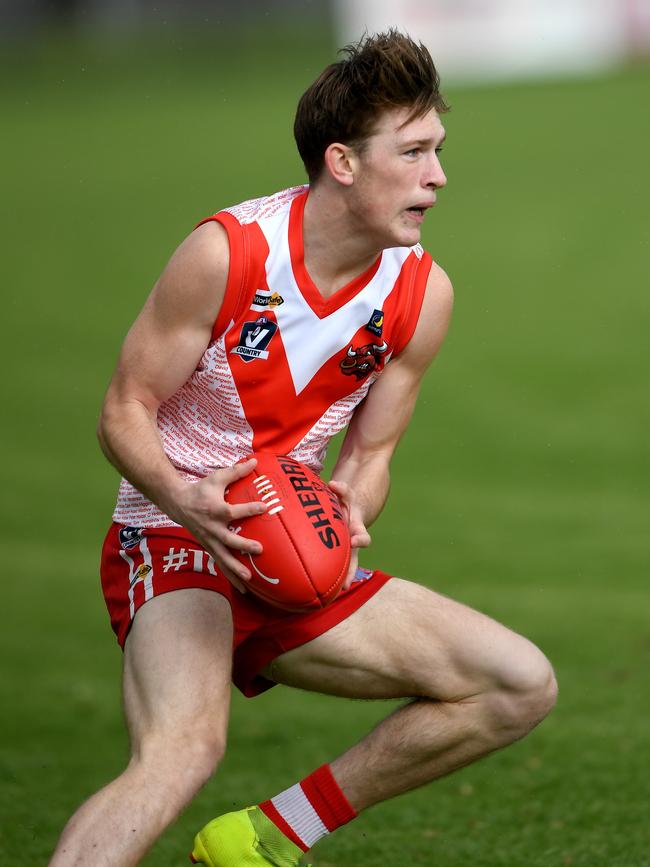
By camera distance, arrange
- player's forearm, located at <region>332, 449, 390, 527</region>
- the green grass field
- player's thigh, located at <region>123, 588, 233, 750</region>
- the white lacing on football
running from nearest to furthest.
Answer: player's thigh, located at <region>123, 588, 233, 750</region>, the white lacing on football, player's forearm, located at <region>332, 449, 390, 527</region>, the green grass field

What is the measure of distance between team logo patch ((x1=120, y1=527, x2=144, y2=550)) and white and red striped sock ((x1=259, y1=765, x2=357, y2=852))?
0.88 m

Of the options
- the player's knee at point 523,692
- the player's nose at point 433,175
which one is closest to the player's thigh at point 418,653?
the player's knee at point 523,692

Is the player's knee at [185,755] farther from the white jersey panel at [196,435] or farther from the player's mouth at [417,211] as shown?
the player's mouth at [417,211]

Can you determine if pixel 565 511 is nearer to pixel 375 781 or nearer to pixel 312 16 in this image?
pixel 375 781

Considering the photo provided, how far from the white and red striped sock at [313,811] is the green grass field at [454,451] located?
2.03 feet

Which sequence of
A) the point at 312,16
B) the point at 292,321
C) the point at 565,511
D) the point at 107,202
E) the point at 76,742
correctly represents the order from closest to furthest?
the point at 292,321
the point at 76,742
the point at 565,511
the point at 107,202
the point at 312,16

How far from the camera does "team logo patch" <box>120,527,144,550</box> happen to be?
178 inches

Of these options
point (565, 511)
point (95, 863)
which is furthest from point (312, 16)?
point (95, 863)

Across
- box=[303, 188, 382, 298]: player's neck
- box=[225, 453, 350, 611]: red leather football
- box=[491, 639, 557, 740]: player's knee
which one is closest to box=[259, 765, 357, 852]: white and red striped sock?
box=[491, 639, 557, 740]: player's knee

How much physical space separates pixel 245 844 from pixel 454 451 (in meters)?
8.21

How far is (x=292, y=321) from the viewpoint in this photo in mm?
4395

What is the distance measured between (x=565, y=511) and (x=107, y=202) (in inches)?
555

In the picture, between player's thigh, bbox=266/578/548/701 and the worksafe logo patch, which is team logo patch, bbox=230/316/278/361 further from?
player's thigh, bbox=266/578/548/701

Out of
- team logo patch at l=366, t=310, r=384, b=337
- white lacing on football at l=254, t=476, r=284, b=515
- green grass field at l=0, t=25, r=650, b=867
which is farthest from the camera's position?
green grass field at l=0, t=25, r=650, b=867
